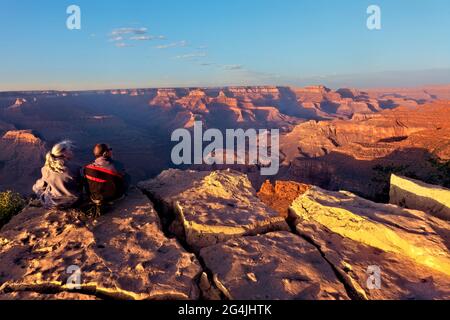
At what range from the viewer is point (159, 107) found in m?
179

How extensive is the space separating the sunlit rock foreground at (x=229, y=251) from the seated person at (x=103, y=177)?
28 centimetres

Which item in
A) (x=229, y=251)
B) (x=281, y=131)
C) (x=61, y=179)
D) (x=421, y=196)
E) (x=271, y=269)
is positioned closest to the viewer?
(x=271, y=269)

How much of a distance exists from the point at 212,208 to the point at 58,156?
2375mm

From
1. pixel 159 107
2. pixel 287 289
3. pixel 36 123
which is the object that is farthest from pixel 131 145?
pixel 287 289

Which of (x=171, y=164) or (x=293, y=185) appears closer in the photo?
(x=293, y=185)

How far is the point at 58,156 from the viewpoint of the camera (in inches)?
179

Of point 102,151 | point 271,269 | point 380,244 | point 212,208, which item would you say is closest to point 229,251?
point 271,269

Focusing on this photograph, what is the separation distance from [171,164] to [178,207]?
268 feet

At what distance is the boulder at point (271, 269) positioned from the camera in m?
2.85

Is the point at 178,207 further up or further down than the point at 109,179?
further down

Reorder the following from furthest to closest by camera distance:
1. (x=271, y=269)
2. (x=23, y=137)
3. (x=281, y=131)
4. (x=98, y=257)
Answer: (x=281, y=131) → (x=23, y=137) → (x=98, y=257) → (x=271, y=269)

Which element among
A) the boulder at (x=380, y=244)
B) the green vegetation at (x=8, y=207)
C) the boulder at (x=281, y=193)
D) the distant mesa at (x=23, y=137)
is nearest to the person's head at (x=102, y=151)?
the green vegetation at (x=8, y=207)

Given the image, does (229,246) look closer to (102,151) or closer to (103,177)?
(103,177)
